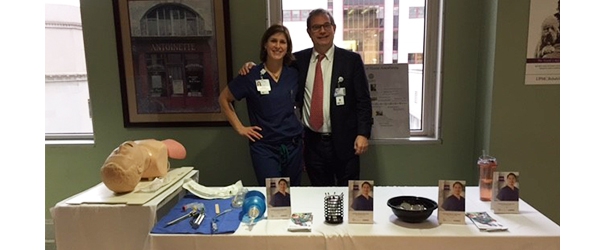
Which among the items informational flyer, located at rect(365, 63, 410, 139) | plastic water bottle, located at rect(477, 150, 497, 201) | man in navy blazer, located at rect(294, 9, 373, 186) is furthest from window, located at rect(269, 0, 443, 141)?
plastic water bottle, located at rect(477, 150, 497, 201)

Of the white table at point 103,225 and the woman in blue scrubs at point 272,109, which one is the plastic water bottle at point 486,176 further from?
the white table at point 103,225

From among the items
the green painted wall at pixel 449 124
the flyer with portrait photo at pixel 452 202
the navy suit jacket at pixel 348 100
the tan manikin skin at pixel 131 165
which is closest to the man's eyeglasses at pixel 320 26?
the navy suit jacket at pixel 348 100

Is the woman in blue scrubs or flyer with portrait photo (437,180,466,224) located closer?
flyer with portrait photo (437,180,466,224)

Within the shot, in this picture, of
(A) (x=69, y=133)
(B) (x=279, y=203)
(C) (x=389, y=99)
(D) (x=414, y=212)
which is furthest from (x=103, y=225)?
(C) (x=389, y=99)

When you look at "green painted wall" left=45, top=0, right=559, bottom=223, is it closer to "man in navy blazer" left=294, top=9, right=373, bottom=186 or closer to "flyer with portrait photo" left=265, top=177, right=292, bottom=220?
"man in navy blazer" left=294, top=9, right=373, bottom=186

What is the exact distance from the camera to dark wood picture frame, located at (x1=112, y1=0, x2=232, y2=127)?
2654 millimetres

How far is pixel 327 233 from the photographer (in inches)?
54.0

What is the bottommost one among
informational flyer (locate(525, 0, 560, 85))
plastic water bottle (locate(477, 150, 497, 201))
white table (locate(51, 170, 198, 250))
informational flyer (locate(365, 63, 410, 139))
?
white table (locate(51, 170, 198, 250))

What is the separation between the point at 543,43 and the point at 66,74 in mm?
3171

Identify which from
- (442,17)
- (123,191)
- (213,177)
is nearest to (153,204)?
(123,191)

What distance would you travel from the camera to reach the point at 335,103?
7.43 feet

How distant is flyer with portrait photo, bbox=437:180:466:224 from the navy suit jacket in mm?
879

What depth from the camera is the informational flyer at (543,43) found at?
7.83 feet

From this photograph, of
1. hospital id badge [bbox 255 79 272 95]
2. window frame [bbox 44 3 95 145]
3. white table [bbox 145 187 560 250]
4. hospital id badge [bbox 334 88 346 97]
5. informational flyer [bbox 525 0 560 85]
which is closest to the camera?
white table [bbox 145 187 560 250]
